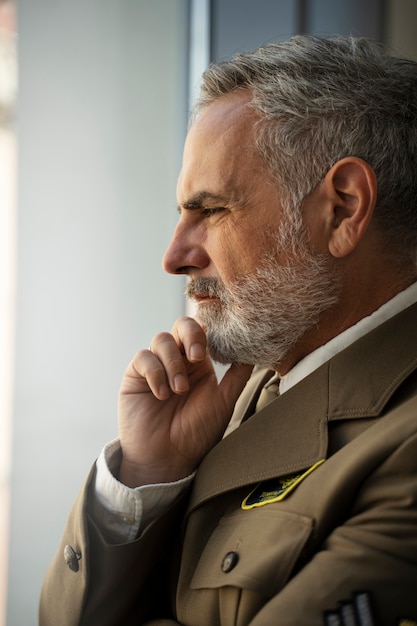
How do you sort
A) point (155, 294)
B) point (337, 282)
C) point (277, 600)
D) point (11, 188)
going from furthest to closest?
point (155, 294), point (11, 188), point (337, 282), point (277, 600)

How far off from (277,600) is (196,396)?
0.59 meters

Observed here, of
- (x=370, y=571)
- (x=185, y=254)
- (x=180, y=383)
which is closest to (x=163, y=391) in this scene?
(x=180, y=383)

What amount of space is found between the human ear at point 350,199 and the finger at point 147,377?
0.41 meters

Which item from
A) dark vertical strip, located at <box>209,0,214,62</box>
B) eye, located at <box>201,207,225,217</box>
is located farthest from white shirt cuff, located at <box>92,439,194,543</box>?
dark vertical strip, located at <box>209,0,214,62</box>

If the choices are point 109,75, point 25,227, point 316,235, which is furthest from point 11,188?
point 316,235

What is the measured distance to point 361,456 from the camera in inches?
45.9

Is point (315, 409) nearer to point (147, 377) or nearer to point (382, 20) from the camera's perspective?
point (147, 377)

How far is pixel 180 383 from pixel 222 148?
463 millimetres

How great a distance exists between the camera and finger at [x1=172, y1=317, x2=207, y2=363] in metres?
1.51

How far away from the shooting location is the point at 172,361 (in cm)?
153

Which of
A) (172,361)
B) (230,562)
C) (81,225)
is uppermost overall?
(81,225)

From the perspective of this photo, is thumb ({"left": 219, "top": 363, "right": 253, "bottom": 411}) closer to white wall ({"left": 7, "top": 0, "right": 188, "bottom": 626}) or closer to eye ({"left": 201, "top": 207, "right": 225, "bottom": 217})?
eye ({"left": 201, "top": 207, "right": 225, "bottom": 217})

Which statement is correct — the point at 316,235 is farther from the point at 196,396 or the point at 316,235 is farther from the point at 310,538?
the point at 310,538

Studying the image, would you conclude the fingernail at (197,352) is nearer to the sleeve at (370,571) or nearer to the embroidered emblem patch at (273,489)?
the embroidered emblem patch at (273,489)
